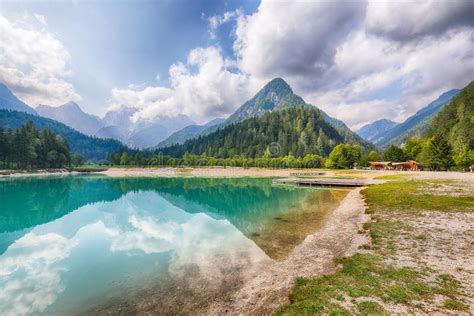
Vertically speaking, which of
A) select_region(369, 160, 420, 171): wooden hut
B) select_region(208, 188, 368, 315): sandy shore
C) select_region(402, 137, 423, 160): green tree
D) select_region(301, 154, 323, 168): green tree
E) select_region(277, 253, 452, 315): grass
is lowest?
select_region(208, 188, 368, 315): sandy shore

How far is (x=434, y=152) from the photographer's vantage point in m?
99.1

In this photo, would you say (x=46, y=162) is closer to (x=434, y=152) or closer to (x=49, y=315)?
(x=49, y=315)

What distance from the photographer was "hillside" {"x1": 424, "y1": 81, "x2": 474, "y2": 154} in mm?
96750

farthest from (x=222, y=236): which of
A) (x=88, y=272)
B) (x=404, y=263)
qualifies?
(x=404, y=263)

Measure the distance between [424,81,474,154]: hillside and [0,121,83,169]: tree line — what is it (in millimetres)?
190716

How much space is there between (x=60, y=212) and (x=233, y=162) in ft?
467

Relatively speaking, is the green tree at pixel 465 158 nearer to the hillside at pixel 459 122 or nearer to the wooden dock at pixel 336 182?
the hillside at pixel 459 122

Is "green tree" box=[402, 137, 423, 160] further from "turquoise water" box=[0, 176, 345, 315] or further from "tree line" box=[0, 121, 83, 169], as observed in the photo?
"tree line" box=[0, 121, 83, 169]

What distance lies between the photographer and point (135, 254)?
18.7 m

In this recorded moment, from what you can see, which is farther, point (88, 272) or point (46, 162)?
point (46, 162)

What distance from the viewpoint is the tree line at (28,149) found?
11062 centimetres

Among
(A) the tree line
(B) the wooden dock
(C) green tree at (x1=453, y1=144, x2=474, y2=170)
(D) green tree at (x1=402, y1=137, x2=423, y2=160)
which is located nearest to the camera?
(B) the wooden dock

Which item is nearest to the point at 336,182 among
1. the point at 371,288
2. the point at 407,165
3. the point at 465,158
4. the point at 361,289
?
the point at 465,158

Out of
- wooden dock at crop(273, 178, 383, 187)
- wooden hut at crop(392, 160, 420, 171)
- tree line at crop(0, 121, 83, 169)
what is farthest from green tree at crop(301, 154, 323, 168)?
tree line at crop(0, 121, 83, 169)
